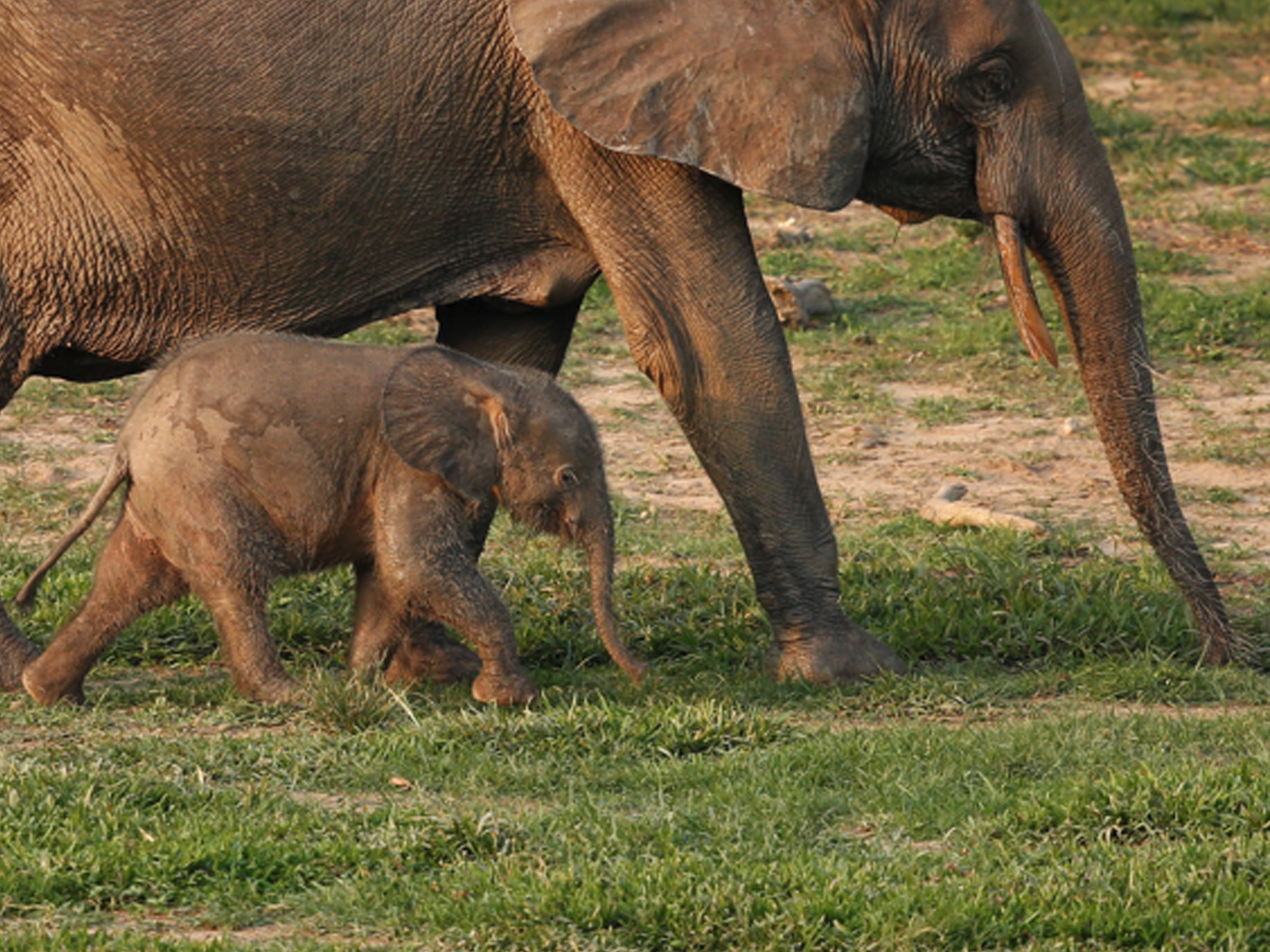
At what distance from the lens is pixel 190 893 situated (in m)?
5.20

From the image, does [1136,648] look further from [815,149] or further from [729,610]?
[815,149]

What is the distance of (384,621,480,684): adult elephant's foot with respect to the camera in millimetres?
7219

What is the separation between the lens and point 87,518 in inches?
269

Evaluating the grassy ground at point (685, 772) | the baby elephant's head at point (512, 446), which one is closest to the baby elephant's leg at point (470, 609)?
the grassy ground at point (685, 772)

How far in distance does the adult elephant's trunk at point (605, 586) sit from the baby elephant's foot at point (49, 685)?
1469 millimetres

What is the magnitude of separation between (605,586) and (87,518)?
1460 mm

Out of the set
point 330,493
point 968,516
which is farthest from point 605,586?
point 968,516

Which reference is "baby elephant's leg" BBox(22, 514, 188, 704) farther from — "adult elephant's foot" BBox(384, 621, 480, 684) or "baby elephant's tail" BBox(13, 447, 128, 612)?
"adult elephant's foot" BBox(384, 621, 480, 684)

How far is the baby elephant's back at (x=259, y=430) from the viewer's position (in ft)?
21.7

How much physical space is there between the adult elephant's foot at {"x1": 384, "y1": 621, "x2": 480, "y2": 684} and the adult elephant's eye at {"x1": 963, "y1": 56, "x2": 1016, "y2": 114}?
87.8 inches

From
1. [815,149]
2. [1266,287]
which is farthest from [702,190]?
[1266,287]

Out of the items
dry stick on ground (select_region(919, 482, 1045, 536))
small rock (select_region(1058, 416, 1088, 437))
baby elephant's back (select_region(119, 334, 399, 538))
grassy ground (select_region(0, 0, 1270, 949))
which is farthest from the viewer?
small rock (select_region(1058, 416, 1088, 437))

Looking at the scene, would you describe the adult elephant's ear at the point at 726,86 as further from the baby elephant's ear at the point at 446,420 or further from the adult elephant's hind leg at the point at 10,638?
the adult elephant's hind leg at the point at 10,638

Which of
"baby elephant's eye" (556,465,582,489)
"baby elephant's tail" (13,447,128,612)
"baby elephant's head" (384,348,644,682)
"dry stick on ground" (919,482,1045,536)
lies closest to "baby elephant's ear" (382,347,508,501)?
"baby elephant's head" (384,348,644,682)
